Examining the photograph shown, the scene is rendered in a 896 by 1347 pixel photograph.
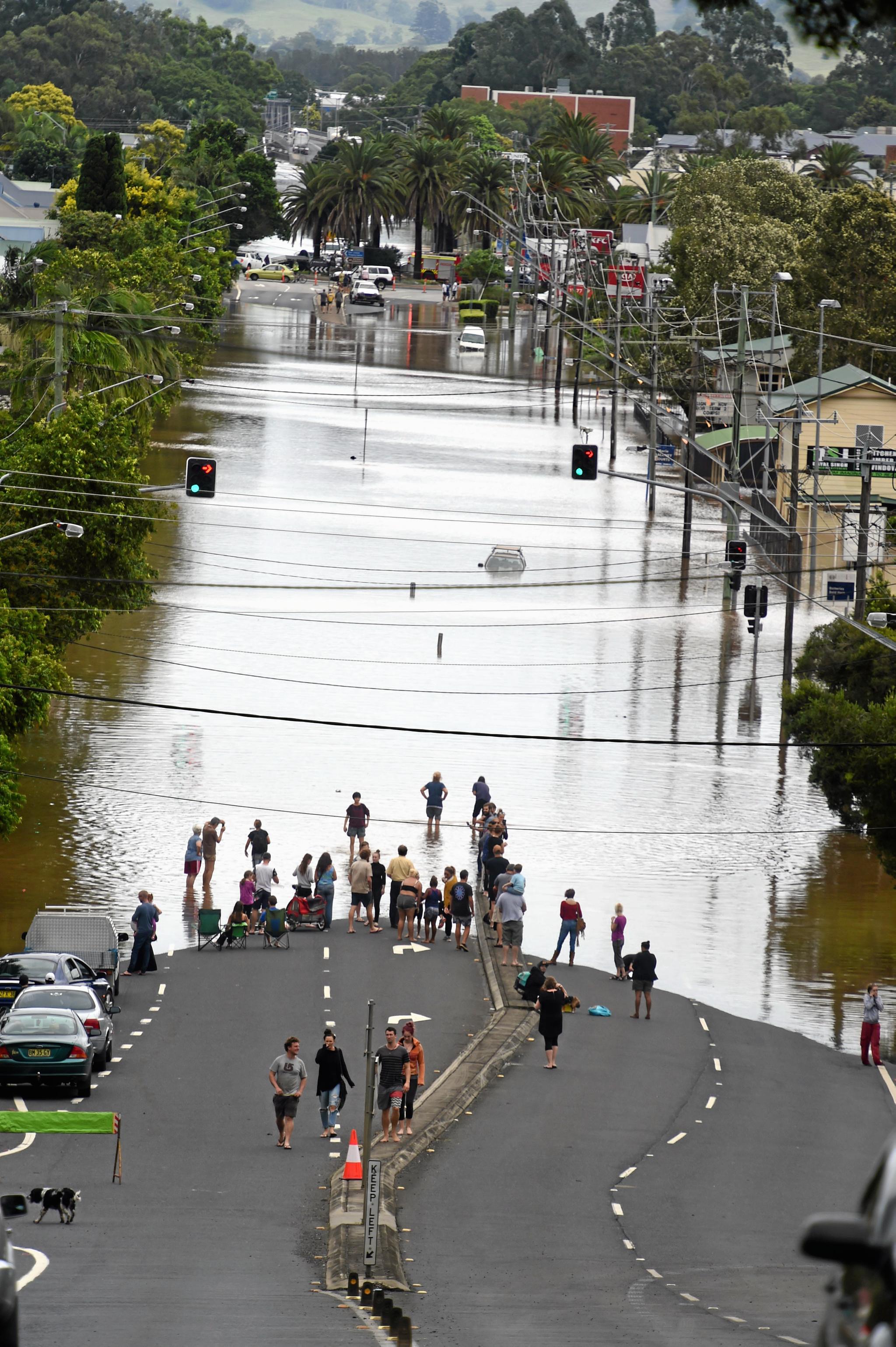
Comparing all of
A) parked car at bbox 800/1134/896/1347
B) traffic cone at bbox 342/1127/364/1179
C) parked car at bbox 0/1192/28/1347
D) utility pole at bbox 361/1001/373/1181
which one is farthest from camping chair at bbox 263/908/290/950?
parked car at bbox 800/1134/896/1347

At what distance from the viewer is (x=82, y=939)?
95.0 feet

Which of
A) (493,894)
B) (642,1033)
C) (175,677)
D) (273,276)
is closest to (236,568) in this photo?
(175,677)

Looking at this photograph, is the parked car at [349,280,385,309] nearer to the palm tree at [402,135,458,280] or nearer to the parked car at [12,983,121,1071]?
the palm tree at [402,135,458,280]

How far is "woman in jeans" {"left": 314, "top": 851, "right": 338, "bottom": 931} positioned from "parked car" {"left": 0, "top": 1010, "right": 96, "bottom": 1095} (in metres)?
10.5

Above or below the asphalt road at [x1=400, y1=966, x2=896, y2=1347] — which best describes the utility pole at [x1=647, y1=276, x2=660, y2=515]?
above

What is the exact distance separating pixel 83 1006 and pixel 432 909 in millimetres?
9450

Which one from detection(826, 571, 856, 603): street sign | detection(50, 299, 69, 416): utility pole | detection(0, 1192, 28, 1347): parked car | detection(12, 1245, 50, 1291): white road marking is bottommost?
detection(12, 1245, 50, 1291): white road marking

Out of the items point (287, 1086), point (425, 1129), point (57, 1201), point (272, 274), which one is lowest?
point (425, 1129)

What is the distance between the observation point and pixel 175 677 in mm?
51250

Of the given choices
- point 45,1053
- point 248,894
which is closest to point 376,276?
point 248,894

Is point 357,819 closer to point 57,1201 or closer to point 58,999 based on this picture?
point 58,999

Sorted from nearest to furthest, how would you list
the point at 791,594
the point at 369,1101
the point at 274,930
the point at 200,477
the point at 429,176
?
1. the point at 369,1101
2. the point at 274,930
3. the point at 200,477
4. the point at 791,594
5. the point at 429,176

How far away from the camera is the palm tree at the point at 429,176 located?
142250 mm

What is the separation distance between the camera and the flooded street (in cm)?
3566
